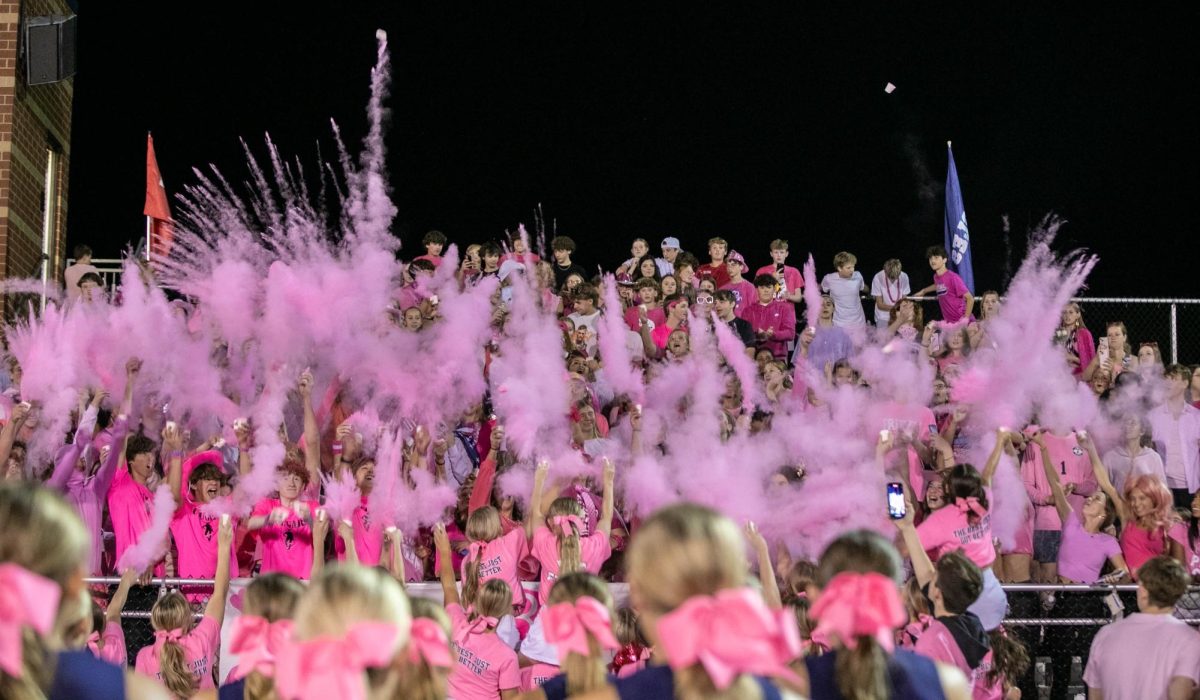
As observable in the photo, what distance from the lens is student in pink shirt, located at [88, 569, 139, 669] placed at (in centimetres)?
677

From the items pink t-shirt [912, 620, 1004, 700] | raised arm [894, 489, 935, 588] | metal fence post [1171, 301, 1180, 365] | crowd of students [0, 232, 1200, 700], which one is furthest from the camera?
metal fence post [1171, 301, 1180, 365]

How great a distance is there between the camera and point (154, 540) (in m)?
8.65

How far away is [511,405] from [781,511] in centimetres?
237

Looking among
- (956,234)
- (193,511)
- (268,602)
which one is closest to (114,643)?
(193,511)

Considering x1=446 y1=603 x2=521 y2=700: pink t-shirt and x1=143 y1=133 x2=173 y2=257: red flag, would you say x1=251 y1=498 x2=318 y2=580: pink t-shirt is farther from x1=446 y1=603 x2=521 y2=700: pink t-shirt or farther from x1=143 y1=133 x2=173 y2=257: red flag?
x1=143 y1=133 x2=173 y2=257: red flag

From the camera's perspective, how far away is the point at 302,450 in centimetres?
1008

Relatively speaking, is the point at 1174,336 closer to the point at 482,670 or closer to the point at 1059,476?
the point at 1059,476

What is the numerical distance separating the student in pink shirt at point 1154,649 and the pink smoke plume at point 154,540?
210 inches

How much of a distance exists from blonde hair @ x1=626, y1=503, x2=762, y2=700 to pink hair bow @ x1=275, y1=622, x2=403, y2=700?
608mm

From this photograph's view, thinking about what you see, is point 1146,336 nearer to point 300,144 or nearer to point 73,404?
point 73,404

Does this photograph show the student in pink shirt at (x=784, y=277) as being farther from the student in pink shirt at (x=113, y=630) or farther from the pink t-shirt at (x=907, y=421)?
the student in pink shirt at (x=113, y=630)

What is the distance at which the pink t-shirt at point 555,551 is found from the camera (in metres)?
8.20

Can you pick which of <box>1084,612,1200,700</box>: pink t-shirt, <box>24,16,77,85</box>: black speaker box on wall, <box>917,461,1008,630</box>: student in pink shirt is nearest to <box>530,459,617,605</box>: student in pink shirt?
<box>917,461,1008,630</box>: student in pink shirt

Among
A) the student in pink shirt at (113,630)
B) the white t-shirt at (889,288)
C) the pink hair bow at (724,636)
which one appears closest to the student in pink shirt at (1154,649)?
the pink hair bow at (724,636)
